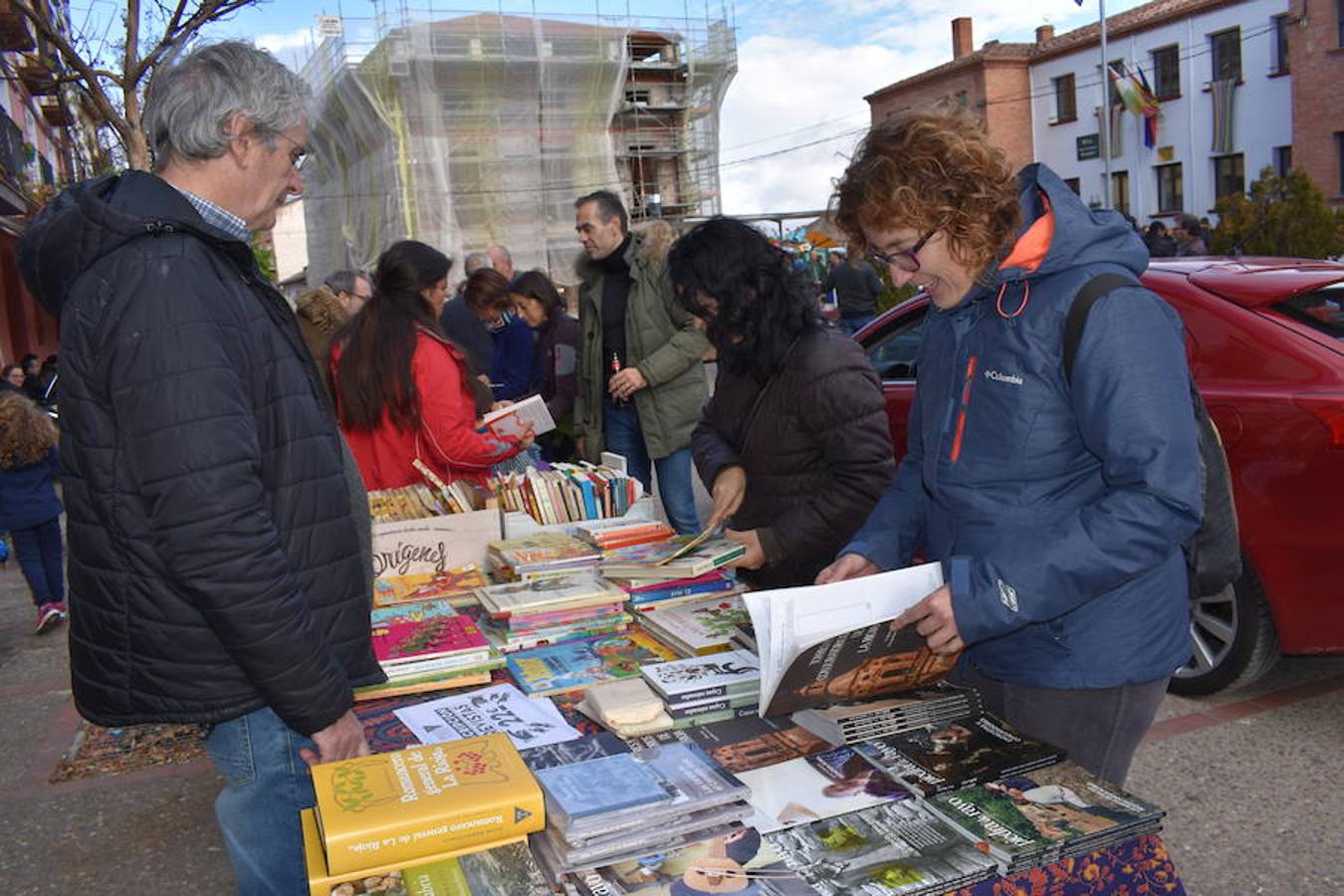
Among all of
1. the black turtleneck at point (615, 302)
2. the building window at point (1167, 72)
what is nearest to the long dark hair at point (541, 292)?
the black turtleneck at point (615, 302)

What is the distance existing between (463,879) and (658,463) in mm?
4334

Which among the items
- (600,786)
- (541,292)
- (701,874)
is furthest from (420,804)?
(541,292)

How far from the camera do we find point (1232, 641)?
A: 164 inches

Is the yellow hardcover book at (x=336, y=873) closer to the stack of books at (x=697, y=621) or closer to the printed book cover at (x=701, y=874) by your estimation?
the printed book cover at (x=701, y=874)

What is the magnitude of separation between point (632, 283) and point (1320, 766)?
3.67m

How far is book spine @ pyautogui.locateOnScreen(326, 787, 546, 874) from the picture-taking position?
1428 millimetres

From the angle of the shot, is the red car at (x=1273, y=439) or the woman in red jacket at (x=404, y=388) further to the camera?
the woman in red jacket at (x=404, y=388)

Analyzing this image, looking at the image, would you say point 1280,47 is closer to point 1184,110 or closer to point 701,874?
point 1184,110

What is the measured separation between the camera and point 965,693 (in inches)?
80.4

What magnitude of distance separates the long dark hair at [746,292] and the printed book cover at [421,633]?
105 cm

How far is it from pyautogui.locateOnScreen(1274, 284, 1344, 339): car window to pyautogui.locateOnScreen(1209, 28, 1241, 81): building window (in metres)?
33.1

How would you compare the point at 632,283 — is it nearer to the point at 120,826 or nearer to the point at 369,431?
the point at 369,431

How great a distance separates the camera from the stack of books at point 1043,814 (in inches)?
59.5

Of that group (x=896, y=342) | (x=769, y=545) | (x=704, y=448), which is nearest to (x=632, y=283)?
(x=896, y=342)
